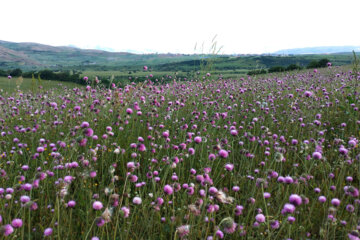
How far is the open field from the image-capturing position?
1.95 metres

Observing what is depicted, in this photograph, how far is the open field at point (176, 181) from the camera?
6.40 feet

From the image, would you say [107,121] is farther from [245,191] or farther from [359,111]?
[359,111]

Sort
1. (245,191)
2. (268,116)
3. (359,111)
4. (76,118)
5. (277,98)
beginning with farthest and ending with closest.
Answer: (277,98)
(268,116)
(359,111)
(76,118)
(245,191)

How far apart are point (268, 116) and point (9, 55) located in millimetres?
228197

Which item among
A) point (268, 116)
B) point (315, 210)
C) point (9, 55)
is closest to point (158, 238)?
point (315, 210)

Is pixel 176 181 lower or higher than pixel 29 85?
lower

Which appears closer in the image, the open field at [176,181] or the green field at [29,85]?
the open field at [176,181]

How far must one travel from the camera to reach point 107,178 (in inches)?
122

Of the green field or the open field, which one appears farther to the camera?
the green field

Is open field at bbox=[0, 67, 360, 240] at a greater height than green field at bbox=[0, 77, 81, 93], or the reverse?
green field at bbox=[0, 77, 81, 93]

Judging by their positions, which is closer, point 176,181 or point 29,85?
point 176,181

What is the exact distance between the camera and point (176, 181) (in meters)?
2.79

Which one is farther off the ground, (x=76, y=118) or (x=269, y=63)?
(x=269, y=63)

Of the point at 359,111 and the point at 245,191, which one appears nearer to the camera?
the point at 245,191
